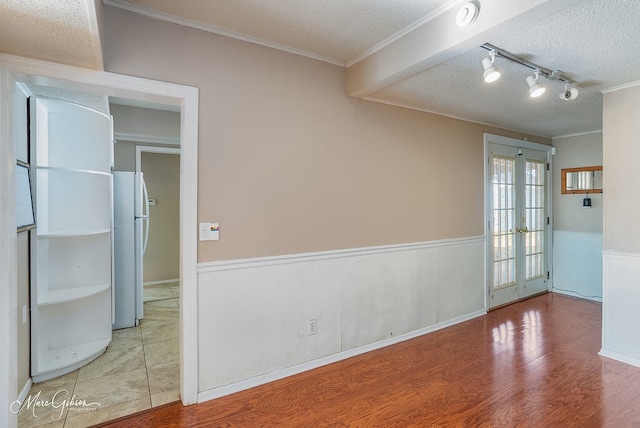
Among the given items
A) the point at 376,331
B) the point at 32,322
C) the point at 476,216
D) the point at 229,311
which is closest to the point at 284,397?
the point at 229,311

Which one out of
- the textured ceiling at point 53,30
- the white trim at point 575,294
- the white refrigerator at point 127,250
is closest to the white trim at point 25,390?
the white refrigerator at point 127,250

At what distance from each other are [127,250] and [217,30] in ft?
8.60

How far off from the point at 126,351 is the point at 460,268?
11.7ft

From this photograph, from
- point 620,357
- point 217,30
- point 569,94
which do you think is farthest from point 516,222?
point 217,30

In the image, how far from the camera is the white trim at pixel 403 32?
192 cm

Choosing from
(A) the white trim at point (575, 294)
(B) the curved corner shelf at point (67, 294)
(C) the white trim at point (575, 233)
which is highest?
(C) the white trim at point (575, 233)

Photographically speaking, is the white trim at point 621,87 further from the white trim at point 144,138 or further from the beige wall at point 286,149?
the white trim at point 144,138

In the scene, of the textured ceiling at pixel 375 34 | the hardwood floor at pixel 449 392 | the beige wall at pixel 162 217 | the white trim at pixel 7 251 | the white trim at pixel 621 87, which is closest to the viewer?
the textured ceiling at pixel 375 34

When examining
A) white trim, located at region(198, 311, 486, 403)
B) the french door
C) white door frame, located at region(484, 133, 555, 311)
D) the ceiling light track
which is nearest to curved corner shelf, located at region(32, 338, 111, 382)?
white trim, located at region(198, 311, 486, 403)

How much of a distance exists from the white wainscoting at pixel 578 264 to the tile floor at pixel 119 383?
535 cm

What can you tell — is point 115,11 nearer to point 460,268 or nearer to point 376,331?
point 376,331

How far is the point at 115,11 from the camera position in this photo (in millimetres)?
1956

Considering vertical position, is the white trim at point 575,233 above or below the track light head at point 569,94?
below

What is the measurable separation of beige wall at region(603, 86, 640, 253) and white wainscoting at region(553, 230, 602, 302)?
2052 millimetres
